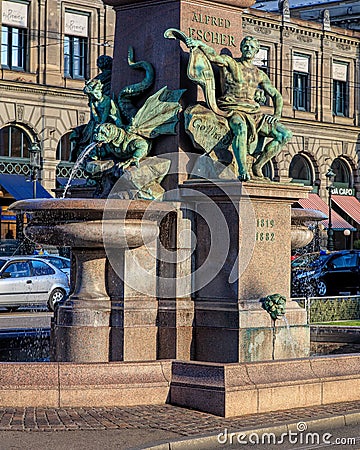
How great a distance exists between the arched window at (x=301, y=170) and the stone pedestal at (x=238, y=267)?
48.7 metres

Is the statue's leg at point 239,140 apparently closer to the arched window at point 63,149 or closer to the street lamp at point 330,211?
the arched window at point 63,149

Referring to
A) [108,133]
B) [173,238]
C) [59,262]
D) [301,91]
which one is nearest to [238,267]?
[173,238]

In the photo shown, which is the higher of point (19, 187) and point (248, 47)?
point (19, 187)

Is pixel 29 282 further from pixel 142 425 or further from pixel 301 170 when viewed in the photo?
pixel 301 170

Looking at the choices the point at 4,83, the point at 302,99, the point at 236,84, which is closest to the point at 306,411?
the point at 236,84

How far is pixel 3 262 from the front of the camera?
29797 millimetres

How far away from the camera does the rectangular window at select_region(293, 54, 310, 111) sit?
202 ft

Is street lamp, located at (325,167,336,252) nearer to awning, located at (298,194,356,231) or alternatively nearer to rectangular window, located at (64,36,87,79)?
awning, located at (298,194,356,231)

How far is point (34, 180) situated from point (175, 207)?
103 feet

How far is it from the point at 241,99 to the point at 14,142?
35.7m

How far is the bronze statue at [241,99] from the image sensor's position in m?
13.7

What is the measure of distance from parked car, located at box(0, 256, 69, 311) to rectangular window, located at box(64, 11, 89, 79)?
22.2 m

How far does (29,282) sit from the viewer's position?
2939cm

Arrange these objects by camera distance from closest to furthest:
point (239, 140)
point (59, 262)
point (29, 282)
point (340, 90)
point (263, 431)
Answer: point (263, 431)
point (239, 140)
point (29, 282)
point (59, 262)
point (340, 90)
